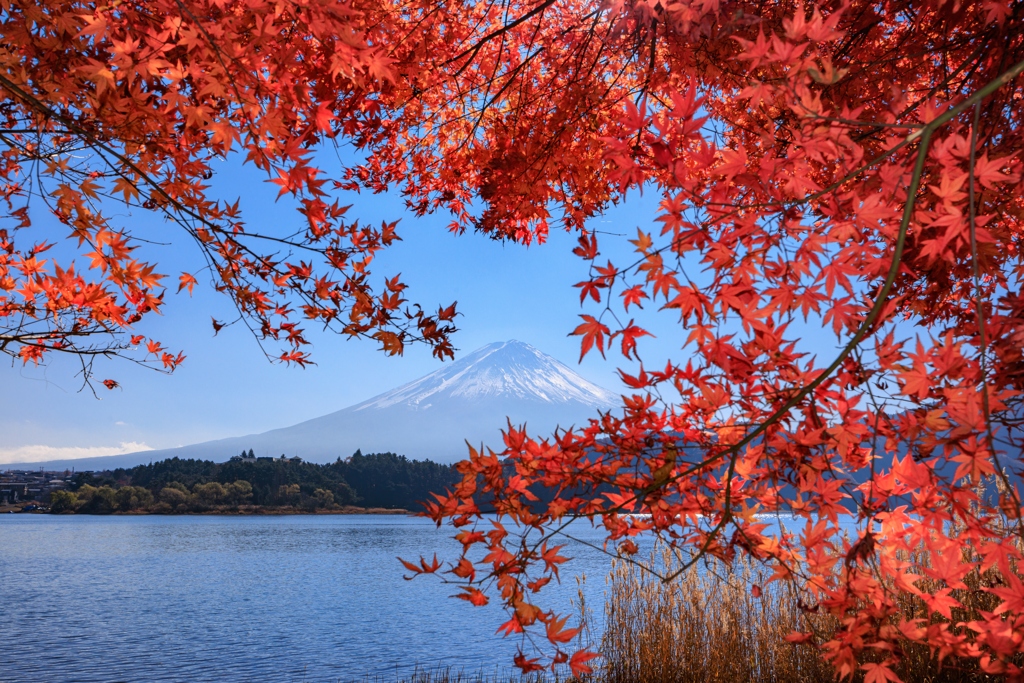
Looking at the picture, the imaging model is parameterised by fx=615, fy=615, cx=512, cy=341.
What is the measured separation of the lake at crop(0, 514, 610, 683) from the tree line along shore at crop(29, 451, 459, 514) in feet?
78.9

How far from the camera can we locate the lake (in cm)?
977

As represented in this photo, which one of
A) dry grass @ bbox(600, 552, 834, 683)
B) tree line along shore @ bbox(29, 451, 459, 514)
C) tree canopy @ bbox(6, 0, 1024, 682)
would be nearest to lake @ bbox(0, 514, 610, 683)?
dry grass @ bbox(600, 552, 834, 683)

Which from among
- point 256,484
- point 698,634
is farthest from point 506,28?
point 256,484

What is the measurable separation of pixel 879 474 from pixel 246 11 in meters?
2.59

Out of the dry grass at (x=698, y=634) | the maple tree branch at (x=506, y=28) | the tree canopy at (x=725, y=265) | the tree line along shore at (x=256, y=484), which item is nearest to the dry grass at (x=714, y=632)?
the dry grass at (x=698, y=634)

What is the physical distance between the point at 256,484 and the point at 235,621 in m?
43.0

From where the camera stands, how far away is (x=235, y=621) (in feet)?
45.3

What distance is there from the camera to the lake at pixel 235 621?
977cm

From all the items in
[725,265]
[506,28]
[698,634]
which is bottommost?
[698,634]

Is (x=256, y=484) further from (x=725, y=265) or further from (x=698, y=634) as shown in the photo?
(x=725, y=265)

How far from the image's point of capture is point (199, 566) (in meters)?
24.9

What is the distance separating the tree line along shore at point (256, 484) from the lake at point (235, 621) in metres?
24.0

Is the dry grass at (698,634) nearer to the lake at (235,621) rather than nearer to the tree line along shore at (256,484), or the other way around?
the lake at (235,621)

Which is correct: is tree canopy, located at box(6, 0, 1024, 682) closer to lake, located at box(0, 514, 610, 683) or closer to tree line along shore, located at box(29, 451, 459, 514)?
lake, located at box(0, 514, 610, 683)
